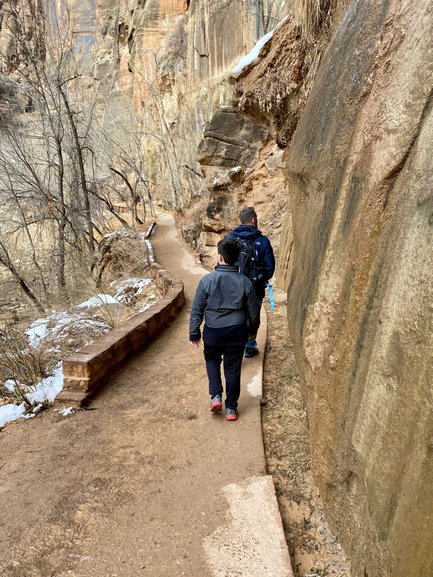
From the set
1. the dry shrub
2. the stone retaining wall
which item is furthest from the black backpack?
the dry shrub

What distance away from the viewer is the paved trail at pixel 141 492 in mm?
2346

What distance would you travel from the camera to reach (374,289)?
6.56ft

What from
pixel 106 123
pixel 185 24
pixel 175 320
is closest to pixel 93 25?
pixel 185 24

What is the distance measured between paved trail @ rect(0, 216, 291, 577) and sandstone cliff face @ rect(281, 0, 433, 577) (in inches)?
23.3

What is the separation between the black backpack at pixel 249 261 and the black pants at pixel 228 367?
1.17m

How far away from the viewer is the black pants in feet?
11.8

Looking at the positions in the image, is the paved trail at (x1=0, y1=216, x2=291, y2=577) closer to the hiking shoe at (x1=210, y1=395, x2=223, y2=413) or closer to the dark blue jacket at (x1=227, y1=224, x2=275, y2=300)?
the hiking shoe at (x1=210, y1=395, x2=223, y2=413)

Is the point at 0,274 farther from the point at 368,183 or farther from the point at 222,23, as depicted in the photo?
the point at 222,23

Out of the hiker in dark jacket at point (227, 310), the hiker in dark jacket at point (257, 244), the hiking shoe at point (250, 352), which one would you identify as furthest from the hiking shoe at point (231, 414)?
the hiking shoe at point (250, 352)

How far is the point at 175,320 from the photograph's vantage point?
759 centimetres

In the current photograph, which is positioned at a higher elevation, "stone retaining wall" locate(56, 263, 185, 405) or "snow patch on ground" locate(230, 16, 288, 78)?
"snow patch on ground" locate(230, 16, 288, 78)

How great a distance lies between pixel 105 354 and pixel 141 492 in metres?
2.15

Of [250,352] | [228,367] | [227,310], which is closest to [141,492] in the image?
[228,367]

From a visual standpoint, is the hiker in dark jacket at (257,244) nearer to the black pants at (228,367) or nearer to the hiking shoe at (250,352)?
the hiking shoe at (250,352)
